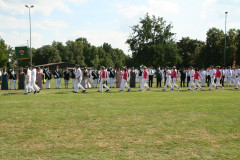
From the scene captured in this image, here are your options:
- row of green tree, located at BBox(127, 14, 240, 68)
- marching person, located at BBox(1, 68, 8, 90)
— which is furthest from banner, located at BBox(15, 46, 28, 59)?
row of green tree, located at BBox(127, 14, 240, 68)

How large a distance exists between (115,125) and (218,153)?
3.55 metres

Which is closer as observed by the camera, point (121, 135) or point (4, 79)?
point (121, 135)

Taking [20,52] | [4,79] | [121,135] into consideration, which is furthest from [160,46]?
[121,135]

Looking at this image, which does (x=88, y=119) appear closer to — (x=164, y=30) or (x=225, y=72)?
(x=225, y=72)

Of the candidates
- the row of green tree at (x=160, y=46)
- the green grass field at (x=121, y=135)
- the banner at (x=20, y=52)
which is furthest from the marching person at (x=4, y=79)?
the row of green tree at (x=160, y=46)

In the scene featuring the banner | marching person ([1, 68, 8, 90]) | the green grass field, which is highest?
the banner

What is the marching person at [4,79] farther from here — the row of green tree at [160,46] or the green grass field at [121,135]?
the row of green tree at [160,46]

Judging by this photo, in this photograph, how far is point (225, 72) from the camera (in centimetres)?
3266

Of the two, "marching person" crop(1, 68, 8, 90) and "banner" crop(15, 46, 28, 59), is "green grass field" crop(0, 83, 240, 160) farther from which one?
"banner" crop(15, 46, 28, 59)

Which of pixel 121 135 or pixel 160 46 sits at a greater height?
pixel 160 46

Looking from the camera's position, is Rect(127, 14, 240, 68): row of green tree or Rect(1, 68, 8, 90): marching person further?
Rect(127, 14, 240, 68): row of green tree

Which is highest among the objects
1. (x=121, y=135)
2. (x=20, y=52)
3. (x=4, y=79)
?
(x=20, y=52)

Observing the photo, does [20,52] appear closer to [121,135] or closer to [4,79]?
[4,79]

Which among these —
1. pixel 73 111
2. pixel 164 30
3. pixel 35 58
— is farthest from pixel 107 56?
pixel 73 111
